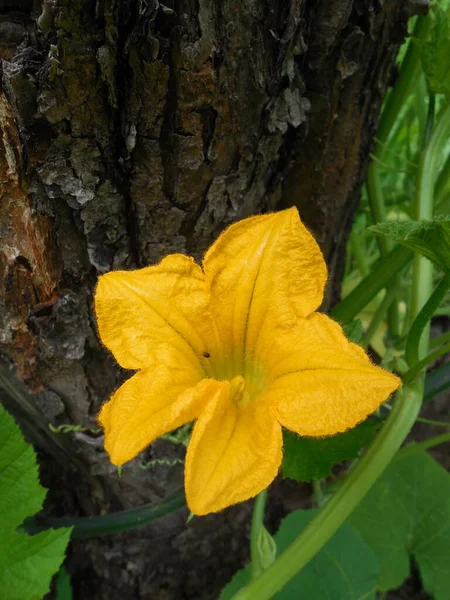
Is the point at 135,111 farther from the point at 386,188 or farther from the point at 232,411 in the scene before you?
the point at 386,188

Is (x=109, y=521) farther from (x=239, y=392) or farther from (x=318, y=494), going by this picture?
(x=239, y=392)

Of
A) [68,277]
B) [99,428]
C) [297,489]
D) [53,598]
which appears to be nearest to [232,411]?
[68,277]

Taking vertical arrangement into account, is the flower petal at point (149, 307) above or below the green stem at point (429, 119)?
below

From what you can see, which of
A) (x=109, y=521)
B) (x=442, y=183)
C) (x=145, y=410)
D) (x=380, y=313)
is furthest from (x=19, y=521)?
(x=442, y=183)

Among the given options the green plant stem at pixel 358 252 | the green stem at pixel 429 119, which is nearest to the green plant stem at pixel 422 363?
the green stem at pixel 429 119

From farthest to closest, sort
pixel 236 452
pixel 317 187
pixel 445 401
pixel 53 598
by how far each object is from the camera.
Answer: pixel 445 401 < pixel 53 598 < pixel 317 187 < pixel 236 452

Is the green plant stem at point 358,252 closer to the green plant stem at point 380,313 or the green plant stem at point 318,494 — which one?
the green plant stem at point 380,313

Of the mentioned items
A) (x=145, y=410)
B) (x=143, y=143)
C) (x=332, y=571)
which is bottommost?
(x=332, y=571)
